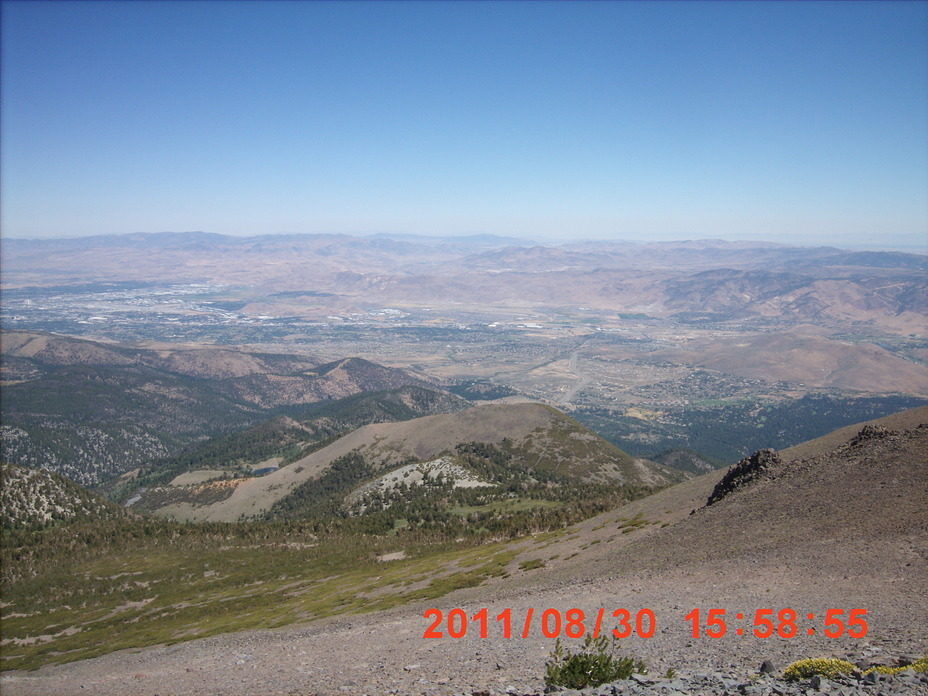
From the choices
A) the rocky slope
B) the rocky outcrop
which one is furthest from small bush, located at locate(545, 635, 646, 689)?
the rocky outcrop

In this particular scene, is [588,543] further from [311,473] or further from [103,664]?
[311,473]

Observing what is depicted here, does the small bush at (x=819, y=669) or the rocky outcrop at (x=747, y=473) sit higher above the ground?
the small bush at (x=819, y=669)

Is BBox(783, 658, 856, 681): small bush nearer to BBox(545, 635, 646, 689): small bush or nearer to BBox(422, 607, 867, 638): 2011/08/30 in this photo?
BBox(545, 635, 646, 689): small bush

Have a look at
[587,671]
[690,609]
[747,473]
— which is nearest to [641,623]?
[690,609]

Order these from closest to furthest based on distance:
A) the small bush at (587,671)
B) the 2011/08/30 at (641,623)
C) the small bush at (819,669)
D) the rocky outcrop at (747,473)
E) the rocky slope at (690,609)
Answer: the small bush at (819,669)
the small bush at (587,671)
the rocky slope at (690,609)
the 2011/08/30 at (641,623)
the rocky outcrop at (747,473)

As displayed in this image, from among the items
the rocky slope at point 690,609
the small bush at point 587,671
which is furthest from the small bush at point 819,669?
the small bush at point 587,671

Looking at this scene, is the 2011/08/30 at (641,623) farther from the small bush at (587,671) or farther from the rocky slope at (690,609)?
the small bush at (587,671)
